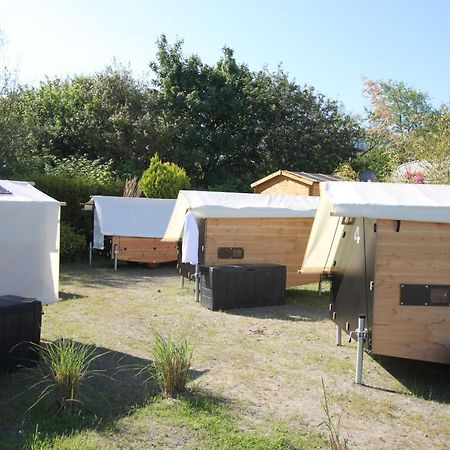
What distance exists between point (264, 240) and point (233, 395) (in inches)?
239

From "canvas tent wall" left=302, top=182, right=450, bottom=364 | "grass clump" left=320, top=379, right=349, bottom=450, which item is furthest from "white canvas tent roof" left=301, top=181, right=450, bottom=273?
"grass clump" left=320, top=379, right=349, bottom=450

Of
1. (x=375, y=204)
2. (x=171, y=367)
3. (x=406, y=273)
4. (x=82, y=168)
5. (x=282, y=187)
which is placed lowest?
(x=171, y=367)

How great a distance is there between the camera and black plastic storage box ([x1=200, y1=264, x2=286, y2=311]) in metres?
10.4

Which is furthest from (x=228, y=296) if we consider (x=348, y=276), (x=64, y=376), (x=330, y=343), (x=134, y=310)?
(x=64, y=376)

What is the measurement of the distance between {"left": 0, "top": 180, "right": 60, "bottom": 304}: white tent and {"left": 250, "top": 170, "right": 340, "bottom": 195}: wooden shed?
1027cm

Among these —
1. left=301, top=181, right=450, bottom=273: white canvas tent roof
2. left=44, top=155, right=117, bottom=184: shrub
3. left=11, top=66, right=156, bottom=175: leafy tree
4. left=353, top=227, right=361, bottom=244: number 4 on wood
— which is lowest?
left=353, top=227, right=361, bottom=244: number 4 on wood

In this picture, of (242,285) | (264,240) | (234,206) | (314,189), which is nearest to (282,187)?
(314,189)

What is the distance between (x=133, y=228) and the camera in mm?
16438

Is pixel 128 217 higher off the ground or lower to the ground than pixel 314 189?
lower

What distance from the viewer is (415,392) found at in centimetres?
602

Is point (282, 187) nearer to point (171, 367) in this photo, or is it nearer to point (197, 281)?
point (197, 281)

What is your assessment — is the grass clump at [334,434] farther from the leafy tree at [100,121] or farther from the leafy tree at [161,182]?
the leafy tree at [100,121]

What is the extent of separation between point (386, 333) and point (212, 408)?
2088 mm

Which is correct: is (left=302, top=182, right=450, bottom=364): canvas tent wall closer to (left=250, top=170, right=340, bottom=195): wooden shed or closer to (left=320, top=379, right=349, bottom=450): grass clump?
(left=320, top=379, right=349, bottom=450): grass clump
